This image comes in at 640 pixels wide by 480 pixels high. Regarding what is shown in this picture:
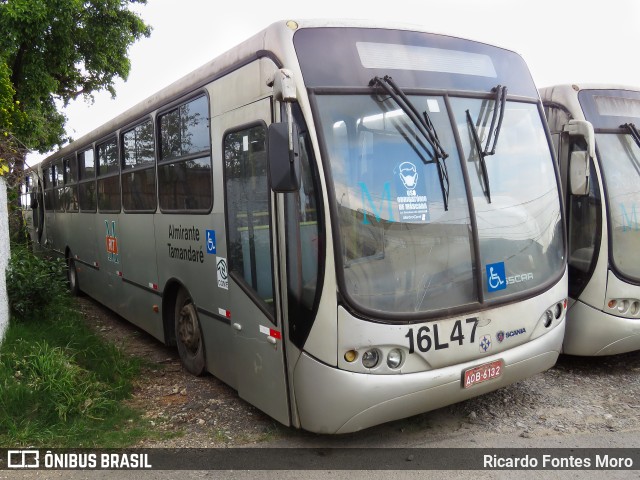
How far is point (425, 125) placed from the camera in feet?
12.6

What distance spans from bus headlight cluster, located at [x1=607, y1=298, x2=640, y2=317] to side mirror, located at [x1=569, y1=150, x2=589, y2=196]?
109 cm

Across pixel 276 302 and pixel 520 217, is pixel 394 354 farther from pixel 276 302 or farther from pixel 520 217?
pixel 520 217

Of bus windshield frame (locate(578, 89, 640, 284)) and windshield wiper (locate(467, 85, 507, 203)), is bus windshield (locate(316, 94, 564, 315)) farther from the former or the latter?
→ bus windshield frame (locate(578, 89, 640, 284))

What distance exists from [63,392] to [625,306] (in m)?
5.06

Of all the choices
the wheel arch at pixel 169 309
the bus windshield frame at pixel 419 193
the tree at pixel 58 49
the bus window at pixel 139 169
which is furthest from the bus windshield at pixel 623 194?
the tree at pixel 58 49

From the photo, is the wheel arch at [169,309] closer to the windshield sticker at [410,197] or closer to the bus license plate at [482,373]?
the windshield sticker at [410,197]

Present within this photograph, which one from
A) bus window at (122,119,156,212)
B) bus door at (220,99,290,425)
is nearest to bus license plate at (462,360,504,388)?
bus door at (220,99,290,425)

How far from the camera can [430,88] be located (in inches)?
157

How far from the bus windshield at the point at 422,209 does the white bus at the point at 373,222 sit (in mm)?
10

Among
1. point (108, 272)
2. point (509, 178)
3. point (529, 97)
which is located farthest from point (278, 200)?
point (108, 272)

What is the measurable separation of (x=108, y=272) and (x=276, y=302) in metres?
5.12

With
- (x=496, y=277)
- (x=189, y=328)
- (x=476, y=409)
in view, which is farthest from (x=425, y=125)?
(x=189, y=328)

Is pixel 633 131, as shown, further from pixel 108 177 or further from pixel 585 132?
pixel 108 177

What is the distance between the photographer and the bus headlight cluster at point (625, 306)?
17.5ft
